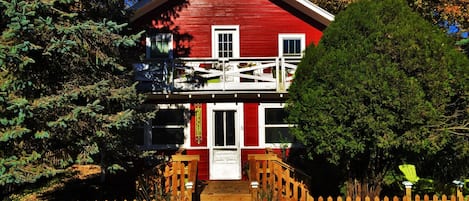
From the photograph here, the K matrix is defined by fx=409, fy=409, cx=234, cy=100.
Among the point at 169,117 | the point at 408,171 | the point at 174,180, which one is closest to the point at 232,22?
the point at 169,117

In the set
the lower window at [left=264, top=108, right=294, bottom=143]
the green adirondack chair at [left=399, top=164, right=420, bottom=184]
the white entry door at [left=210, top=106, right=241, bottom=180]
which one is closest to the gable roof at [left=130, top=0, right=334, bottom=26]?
the lower window at [left=264, top=108, right=294, bottom=143]

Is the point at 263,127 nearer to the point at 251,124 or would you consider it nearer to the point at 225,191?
the point at 251,124

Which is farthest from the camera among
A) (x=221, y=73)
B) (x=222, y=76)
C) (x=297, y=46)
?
(x=297, y=46)

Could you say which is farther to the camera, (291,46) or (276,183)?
(291,46)

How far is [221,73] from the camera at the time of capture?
13508 mm

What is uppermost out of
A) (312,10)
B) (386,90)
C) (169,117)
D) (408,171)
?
(312,10)

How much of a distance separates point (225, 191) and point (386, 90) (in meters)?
5.54

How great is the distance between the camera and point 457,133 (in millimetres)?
8430

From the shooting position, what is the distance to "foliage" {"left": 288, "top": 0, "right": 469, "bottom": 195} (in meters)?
8.12

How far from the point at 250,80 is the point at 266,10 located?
337 centimetres

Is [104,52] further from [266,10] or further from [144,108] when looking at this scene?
[266,10]

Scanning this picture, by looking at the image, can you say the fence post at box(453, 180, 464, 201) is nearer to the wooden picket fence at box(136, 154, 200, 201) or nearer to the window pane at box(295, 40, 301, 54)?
the wooden picket fence at box(136, 154, 200, 201)

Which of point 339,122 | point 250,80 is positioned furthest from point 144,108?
point 339,122

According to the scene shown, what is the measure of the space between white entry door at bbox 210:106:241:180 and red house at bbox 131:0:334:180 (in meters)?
0.04
